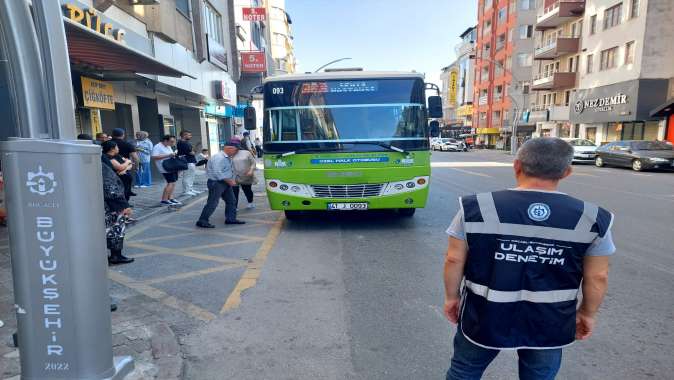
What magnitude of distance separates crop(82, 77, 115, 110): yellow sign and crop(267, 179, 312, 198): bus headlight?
719 centimetres

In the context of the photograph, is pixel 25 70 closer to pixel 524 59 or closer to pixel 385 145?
pixel 385 145

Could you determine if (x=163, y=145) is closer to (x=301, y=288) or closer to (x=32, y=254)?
(x=301, y=288)

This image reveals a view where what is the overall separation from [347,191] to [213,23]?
18727mm

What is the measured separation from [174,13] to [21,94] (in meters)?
14.8

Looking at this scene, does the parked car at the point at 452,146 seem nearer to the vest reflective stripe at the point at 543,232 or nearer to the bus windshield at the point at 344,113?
the bus windshield at the point at 344,113

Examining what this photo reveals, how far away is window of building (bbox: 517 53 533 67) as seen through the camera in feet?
161

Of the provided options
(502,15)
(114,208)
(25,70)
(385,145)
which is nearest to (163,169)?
(114,208)

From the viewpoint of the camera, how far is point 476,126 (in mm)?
61250

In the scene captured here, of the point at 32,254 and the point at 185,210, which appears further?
the point at 185,210

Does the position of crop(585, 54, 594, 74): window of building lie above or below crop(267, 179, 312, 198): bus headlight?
above

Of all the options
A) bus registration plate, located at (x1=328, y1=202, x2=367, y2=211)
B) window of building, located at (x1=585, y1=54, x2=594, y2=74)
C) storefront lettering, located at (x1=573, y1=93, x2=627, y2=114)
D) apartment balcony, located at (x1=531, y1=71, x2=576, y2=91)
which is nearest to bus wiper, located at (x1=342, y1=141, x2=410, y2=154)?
bus registration plate, located at (x1=328, y1=202, x2=367, y2=211)

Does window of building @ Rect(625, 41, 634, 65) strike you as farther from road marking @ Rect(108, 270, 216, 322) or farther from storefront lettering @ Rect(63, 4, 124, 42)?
road marking @ Rect(108, 270, 216, 322)

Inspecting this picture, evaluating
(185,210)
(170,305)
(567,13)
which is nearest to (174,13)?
(185,210)

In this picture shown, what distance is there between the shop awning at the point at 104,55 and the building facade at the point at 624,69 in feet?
90.1
